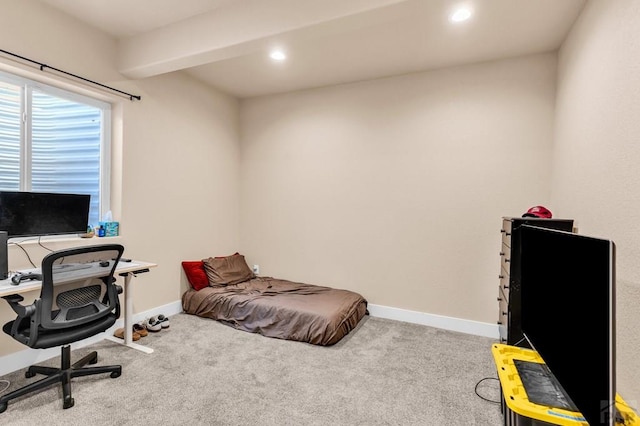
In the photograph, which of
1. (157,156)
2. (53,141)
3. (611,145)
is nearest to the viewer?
(611,145)

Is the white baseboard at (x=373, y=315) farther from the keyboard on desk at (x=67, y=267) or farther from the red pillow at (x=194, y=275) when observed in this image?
the keyboard on desk at (x=67, y=267)

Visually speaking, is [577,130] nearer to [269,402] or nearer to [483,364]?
[483,364]

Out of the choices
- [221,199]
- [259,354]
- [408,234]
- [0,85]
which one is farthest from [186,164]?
[408,234]

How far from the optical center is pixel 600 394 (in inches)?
38.9

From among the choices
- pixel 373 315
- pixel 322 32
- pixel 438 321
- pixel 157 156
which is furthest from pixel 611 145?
pixel 157 156

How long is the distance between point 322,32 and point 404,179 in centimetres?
189

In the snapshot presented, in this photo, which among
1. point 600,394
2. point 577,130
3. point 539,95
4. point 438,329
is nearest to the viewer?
point 600,394

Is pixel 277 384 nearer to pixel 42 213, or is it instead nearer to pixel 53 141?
pixel 42 213

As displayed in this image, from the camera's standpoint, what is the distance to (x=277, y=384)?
233cm

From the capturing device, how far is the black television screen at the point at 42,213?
229 cm

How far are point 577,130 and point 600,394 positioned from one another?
2.07m

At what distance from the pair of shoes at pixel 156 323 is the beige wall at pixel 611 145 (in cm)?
349

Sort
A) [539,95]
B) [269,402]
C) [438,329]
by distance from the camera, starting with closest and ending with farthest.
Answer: [269,402], [539,95], [438,329]

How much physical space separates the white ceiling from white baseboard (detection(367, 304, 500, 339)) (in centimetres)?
270
